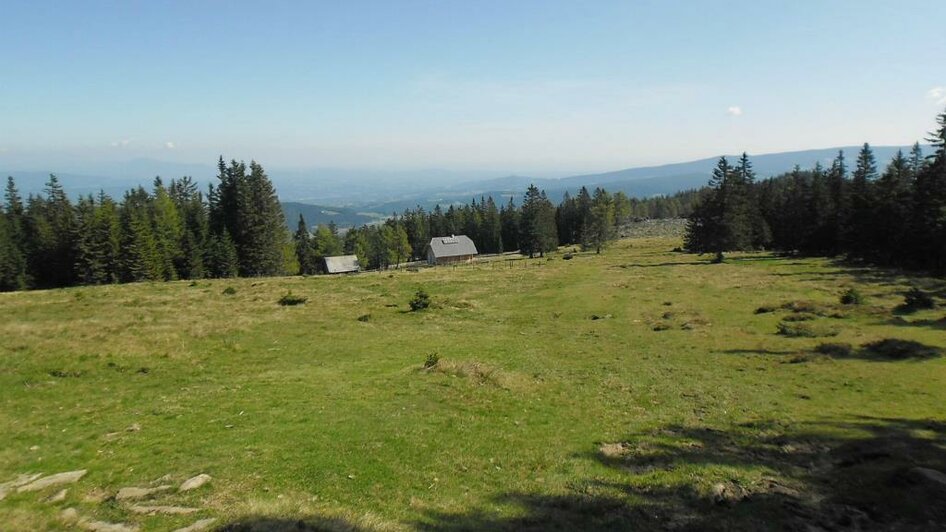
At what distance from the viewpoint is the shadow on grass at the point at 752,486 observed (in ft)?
37.4

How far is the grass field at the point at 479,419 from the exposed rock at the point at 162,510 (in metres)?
0.27

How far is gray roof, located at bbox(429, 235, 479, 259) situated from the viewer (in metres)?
131

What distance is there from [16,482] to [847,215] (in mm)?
106685

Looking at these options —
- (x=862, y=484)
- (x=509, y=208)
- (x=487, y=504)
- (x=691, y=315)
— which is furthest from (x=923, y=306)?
(x=509, y=208)

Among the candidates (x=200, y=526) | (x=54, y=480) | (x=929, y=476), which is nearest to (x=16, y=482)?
(x=54, y=480)

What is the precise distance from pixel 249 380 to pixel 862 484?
76.9 ft

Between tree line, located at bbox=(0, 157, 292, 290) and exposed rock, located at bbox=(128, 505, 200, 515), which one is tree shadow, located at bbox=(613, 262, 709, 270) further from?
Answer: exposed rock, located at bbox=(128, 505, 200, 515)

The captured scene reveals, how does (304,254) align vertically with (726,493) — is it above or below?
below

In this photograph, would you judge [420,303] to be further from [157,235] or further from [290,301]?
[157,235]

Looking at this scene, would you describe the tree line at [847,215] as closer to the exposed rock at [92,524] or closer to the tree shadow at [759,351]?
the tree shadow at [759,351]

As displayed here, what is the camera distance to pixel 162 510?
1112 cm

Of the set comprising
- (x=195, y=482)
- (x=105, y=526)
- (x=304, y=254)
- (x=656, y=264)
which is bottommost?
(x=656, y=264)

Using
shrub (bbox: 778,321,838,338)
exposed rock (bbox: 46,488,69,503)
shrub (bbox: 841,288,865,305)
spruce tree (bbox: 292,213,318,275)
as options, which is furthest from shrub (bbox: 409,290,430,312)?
spruce tree (bbox: 292,213,318,275)

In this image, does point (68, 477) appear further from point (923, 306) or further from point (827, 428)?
point (923, 306)
